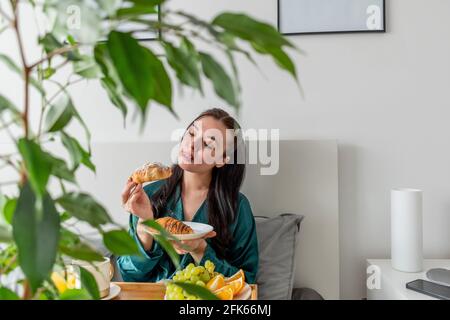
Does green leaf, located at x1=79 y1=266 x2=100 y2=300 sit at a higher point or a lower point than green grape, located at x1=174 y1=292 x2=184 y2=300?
higher

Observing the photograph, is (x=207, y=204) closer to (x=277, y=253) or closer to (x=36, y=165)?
(x=277, y=253)

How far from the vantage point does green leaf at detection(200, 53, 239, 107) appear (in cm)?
35

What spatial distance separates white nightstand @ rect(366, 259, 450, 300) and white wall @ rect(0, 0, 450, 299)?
9 centimetres

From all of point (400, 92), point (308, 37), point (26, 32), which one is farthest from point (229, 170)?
point (26, 32)

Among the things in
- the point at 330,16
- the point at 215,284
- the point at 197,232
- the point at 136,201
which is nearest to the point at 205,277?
the point at 215,284

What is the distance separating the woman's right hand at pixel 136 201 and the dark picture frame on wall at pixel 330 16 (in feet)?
2.96

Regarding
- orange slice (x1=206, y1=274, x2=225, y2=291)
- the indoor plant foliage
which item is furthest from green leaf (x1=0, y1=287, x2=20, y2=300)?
orange slice (x1=206, y1=274, x2=225, y2=291)

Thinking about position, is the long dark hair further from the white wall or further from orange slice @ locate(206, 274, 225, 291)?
orange slice @ locate(206, 274, 225, 291)

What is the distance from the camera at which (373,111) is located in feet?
5.61

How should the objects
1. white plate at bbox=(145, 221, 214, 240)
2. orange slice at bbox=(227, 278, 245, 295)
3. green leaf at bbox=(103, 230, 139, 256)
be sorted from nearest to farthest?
green leaf at bbox=(103, 230, 139, 256) < orange slice at bbox=(227, 278, 245, 295) < white plate at bbox=(145, 221, 214, 240)

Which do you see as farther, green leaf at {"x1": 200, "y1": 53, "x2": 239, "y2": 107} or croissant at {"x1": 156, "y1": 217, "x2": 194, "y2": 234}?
croissant at {"x1": 156, "y1": 217, "x2": 194, "y2": 234}

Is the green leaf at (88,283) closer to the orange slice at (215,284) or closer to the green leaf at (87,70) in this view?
the green leaf at (87,70)

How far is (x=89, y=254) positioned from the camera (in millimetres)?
397
